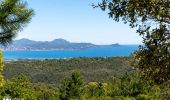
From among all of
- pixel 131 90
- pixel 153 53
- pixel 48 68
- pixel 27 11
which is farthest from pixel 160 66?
pixel 48 68

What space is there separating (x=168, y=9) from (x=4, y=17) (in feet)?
13.4

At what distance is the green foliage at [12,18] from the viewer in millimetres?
10016

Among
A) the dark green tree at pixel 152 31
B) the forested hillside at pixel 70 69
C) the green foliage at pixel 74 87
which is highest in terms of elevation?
the dark green tree at pixel 152 31

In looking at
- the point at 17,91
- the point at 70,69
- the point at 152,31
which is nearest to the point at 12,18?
the point at 152,31

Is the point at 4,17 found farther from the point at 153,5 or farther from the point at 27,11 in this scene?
the point at 153,5

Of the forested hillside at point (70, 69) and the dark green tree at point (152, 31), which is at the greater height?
the dark green tree at point (152, 31)

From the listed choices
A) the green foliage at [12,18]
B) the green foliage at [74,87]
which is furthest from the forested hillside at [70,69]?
the green foliage at [12,18]

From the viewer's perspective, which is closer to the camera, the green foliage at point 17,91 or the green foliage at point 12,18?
the green foliage at point 12,18

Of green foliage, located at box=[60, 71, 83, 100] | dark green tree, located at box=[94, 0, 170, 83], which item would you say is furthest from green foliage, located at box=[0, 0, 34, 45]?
green foliage, located at box=[60, 71, 83, 100]

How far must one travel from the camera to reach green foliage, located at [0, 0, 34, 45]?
1002 cm

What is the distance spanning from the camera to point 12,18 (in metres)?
10.2

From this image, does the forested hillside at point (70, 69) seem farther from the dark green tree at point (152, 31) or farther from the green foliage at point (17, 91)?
the dark green tree at point (152, 31)

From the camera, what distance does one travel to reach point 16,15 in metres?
10.3

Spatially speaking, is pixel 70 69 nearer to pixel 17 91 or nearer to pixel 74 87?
pixel 74 87
